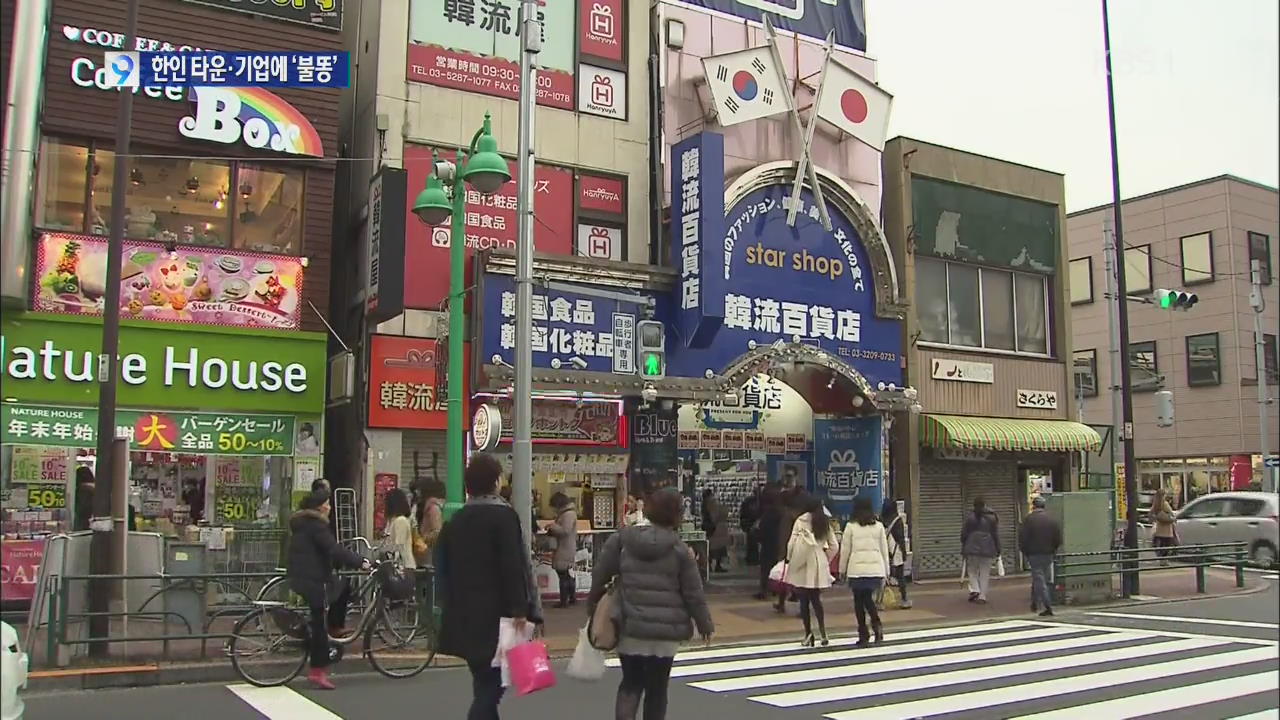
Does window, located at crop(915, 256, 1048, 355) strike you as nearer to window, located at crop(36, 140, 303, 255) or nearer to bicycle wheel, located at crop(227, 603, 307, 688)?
window, located at crop(36, 140, 303, 255)

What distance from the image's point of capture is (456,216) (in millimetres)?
13664

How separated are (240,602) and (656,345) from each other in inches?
336

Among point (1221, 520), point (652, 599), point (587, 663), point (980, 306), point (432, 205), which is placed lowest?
point (587, 663)

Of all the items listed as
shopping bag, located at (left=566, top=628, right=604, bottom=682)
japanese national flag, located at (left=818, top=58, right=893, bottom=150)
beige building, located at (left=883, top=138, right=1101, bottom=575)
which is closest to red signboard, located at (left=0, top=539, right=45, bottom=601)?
shopping bag, located at (left=566, top=628, right=604, bottom=682)

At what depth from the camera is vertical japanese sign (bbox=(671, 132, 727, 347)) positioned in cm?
1825

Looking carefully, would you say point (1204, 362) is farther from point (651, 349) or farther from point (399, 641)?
point (399, 641)

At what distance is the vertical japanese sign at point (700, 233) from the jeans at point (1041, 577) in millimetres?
6382

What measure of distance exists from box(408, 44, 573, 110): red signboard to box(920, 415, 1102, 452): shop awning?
31.9 ft

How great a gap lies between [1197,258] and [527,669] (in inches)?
608

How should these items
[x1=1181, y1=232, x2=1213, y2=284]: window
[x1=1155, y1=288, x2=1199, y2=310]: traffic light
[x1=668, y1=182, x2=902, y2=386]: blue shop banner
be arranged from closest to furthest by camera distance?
1. [x1=1181, y1=232, x2=1213, y2=284]: window
2. [x1=1155, y1=288, x2=1199, y2=310]: traffic light
3. [x1=668, y1=182, x2=902, y2=386]: blue shop banner

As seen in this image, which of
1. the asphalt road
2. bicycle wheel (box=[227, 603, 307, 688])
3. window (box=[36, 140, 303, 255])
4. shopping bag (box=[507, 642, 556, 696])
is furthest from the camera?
window (box=[36, 140, 303, 255])

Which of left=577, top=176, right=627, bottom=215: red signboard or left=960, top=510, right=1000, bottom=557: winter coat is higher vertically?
left=577, top=176, right=627, bottom=215: red signboard

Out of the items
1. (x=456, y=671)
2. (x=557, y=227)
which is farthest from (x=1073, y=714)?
(x=557, y=227)

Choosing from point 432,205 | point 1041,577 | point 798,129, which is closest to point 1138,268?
point 798,129
